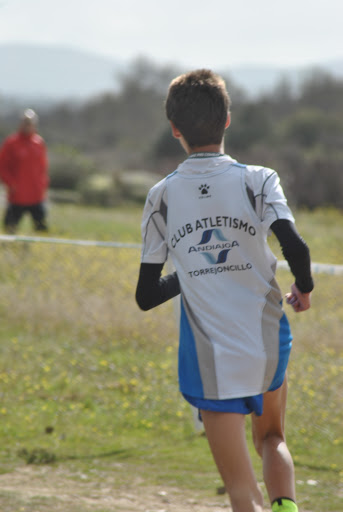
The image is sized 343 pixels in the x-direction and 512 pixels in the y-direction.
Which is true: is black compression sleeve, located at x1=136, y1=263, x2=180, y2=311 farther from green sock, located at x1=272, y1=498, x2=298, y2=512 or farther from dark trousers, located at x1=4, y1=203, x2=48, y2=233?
dark trousers, located at x1=4, y1=203, x2=48, y2=233

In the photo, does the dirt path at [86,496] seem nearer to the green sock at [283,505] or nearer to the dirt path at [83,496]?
the dirt path at [83,496]

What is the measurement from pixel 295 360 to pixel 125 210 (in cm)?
1702

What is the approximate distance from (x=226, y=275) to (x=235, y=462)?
657mm

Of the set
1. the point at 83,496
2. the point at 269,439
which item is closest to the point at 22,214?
the point at 83,496

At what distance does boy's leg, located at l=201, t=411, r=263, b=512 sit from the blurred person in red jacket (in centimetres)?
829

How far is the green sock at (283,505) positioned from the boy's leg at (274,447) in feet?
0.05

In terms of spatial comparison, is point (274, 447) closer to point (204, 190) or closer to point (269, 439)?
point (269, 439)

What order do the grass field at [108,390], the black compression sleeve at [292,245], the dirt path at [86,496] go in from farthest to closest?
the grass field at [108,390]
the dirt path at [86,496]
the black compression sleeve at [292,245]

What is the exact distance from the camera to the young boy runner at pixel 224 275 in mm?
2545

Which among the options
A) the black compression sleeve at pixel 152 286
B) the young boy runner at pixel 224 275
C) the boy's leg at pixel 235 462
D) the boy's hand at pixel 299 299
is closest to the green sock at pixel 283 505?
the young boy runner at pixel 224 275

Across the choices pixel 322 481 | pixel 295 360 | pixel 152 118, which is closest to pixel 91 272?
pixel 295 360

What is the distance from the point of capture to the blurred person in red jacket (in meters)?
10.5

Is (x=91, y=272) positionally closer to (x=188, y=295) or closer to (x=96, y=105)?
(x=188, y=295)

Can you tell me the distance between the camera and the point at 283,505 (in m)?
2.69
